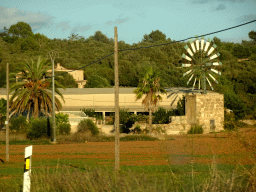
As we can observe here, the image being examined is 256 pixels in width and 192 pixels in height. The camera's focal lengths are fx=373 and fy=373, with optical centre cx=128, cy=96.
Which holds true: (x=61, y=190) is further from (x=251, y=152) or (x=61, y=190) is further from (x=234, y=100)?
(x=234, y=100)

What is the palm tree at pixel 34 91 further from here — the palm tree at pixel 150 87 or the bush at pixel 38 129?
the palm tree at pixel 150 87

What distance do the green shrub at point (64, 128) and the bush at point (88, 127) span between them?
Answer: 1.45m

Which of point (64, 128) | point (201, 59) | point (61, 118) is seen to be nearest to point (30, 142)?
point (64, 128)

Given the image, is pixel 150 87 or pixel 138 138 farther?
pixel 150 87

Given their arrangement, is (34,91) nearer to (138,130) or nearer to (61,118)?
(61,118)

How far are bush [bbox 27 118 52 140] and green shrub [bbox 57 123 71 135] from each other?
1272mm

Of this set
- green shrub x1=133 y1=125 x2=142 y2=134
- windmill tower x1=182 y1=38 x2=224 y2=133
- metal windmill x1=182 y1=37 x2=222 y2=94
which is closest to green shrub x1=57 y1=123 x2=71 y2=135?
green shrub x1=133 y1=125 x2=142 y2=134

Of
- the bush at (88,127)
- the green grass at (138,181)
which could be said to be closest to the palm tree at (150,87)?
the bush at (88,127)

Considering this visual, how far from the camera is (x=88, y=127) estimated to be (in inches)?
1672

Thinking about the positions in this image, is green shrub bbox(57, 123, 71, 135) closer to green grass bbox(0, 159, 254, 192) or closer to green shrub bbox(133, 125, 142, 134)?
green shrub bbox(133, 125, 142, 134)

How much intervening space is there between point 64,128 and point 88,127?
303cm

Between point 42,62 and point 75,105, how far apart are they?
15.9 metres

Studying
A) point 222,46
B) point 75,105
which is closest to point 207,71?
point 75,105

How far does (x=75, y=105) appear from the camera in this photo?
59.9 m
